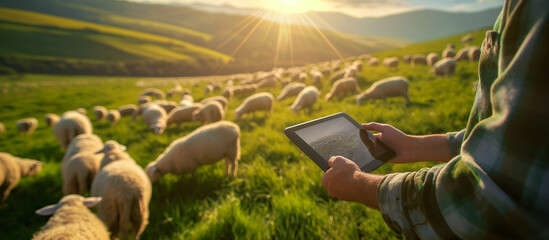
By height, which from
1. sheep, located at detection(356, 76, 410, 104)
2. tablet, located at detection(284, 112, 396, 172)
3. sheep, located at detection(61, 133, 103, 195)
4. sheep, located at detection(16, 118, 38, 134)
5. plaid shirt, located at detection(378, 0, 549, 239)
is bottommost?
sheep, located at detection(16, 118, 38, 134)

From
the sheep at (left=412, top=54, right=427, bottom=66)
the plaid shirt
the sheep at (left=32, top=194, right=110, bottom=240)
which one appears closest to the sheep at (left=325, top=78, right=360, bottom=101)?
the sheep at (left=32, top=194, right=110, bottom=240)

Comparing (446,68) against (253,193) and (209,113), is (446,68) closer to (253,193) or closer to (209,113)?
(209,113)

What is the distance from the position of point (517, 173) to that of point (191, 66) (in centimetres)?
4684

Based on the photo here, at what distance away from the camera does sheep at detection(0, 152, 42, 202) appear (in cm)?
357

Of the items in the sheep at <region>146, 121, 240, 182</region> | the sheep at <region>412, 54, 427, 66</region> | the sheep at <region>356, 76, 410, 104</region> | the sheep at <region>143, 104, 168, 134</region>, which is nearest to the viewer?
the sheep at <region>146, 121, 240, 182</region>

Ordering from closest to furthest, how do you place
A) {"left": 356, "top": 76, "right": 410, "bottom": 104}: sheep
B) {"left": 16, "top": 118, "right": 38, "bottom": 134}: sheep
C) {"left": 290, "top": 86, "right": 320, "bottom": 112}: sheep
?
{"left": 356, "top": 76, "right": 410, "bottom": 104}: sheep
{"left": 290, "top": 86, "right": 320, "bottom": 112}: sheep
{"left": 16, "top": 118, "right": 38, "bottom": 134}: sheep

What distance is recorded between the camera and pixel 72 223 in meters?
2.15

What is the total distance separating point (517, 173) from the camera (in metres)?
0.54

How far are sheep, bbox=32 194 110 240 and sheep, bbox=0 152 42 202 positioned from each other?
249 cm

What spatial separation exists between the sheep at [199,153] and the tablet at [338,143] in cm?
246

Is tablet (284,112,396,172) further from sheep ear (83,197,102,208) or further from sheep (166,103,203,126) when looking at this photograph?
sheep (166,103,203,126)

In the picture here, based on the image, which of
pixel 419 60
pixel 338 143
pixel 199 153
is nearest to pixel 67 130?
pixel 199 153

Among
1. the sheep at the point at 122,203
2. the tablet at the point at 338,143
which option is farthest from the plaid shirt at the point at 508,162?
the sheep at the point at 122,203

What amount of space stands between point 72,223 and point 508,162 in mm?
3357
